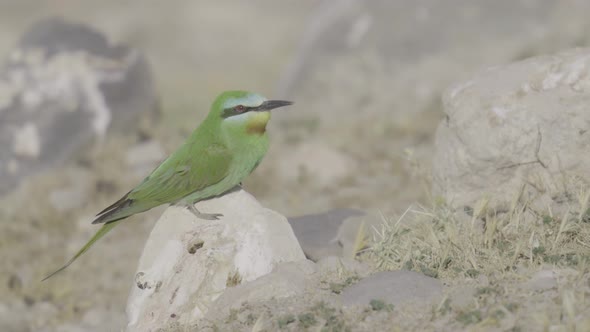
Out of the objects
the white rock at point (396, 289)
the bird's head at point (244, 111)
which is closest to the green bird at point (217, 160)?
the bird's head at point (244, 111)

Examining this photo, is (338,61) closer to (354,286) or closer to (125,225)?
(125,225)

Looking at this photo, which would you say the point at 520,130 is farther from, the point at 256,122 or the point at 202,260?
the point at 202,260

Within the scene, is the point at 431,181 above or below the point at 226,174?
below

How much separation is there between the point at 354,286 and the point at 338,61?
6122 millimetres

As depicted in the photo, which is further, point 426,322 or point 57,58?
point 57,58

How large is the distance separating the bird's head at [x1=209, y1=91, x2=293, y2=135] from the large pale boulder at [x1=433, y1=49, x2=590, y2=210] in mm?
1080

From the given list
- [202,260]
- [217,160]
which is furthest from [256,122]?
[202,260]

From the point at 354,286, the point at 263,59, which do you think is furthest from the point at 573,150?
the point at 263,59

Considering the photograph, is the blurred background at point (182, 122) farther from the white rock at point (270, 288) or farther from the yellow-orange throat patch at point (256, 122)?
the white rock at point (270, 288)

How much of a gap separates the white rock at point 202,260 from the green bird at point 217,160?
7.8 inches

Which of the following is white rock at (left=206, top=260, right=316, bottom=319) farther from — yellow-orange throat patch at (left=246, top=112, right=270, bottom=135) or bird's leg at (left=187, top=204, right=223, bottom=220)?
yellow-orange throat patch at (left=246, top=112, right=270, bottom=135)

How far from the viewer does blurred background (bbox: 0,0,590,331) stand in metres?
6.65

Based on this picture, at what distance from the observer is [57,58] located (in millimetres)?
8680

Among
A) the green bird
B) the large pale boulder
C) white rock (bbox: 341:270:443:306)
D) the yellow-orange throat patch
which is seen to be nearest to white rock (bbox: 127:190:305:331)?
the green bird
